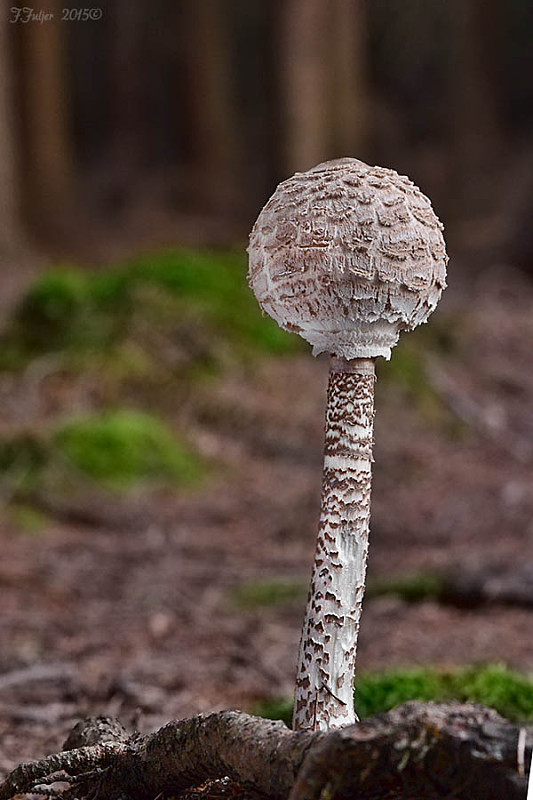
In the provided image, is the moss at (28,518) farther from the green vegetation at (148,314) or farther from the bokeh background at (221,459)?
the green vegetation at (148,314)

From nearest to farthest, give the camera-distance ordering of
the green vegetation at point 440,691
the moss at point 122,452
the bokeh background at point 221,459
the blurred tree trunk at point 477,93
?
the green vegetation at point 440,691
the bokeh background at point 221,459
the moss at point 122,452
the blurred tree trunk at point 477,93

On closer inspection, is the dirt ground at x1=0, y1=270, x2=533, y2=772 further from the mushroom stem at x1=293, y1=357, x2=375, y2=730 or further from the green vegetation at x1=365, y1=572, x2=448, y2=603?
the mushroom stem at x1=293, y1=357, x2=375, y2=730

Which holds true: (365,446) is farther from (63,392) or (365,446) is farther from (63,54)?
(63,54)

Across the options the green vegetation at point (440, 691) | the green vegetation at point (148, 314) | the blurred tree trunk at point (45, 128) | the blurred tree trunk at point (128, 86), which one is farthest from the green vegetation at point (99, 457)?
the blurred tree trunk at point (128, 86)

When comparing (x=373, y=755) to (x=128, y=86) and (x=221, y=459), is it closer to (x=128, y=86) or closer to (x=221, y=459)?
(x=221, y=459)

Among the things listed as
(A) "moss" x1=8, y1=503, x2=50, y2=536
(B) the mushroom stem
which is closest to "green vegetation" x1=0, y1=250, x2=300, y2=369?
(A) "moss" x1=8, y1=503, x2=50, y2=536
